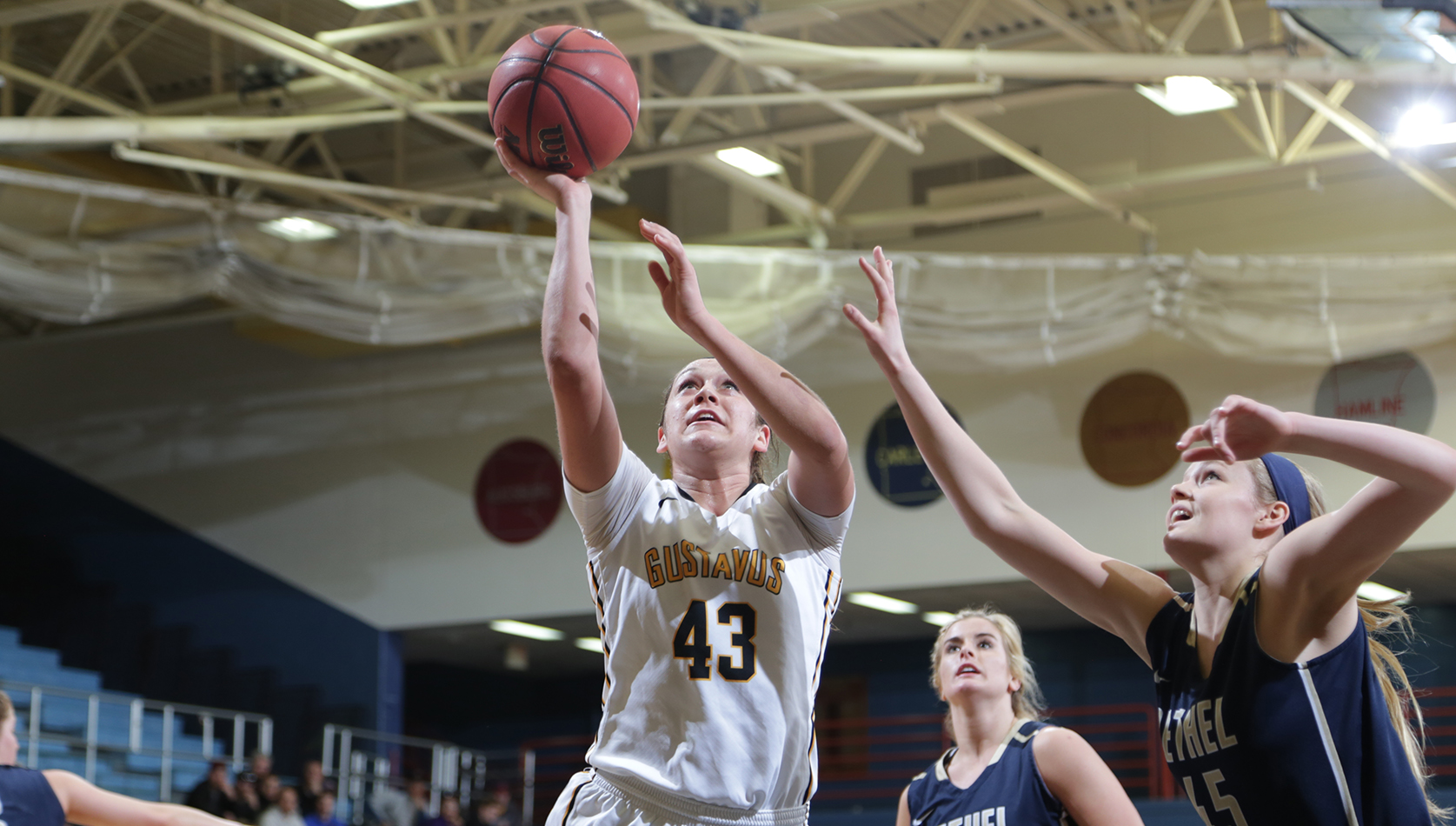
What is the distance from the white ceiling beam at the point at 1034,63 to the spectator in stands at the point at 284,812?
25.2 feet

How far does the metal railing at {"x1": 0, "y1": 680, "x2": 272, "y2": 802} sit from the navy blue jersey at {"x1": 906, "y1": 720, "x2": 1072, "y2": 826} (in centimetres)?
1065

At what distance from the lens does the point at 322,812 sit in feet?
44.9

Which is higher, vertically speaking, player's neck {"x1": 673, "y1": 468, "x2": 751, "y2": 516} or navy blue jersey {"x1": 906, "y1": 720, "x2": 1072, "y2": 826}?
player's neck {"x1": 673, "y1": 468, "x2": 751, "y2": 516}

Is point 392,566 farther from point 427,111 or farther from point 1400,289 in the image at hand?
point 1400,289

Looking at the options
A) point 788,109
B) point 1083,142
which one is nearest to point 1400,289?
point 1083,142

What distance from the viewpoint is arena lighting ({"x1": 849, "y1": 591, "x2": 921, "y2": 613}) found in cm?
1605

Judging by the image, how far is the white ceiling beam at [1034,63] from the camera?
9750 millimetres

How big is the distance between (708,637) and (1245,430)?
4.27 ft

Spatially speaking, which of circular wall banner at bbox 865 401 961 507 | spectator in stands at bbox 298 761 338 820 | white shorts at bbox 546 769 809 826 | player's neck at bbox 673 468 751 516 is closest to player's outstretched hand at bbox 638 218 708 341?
player's neck at bbox 673 468 751 516

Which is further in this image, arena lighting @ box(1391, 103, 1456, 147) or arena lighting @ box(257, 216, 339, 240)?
arena lighting @ box(257, 216, 339, 240)

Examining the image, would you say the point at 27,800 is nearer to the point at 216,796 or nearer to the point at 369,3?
the point at 369,3

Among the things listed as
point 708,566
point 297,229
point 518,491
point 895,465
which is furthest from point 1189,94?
point 518,491

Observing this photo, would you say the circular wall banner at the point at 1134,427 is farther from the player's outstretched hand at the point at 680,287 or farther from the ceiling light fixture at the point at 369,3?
the player's outstretched hand at the point at 680,287

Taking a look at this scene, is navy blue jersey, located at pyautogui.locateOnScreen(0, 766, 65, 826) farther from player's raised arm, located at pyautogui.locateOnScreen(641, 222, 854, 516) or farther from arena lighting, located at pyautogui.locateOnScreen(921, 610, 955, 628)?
arena lighting, located at pyautogui.locateOnScreen(921, 610, 955, 628)
